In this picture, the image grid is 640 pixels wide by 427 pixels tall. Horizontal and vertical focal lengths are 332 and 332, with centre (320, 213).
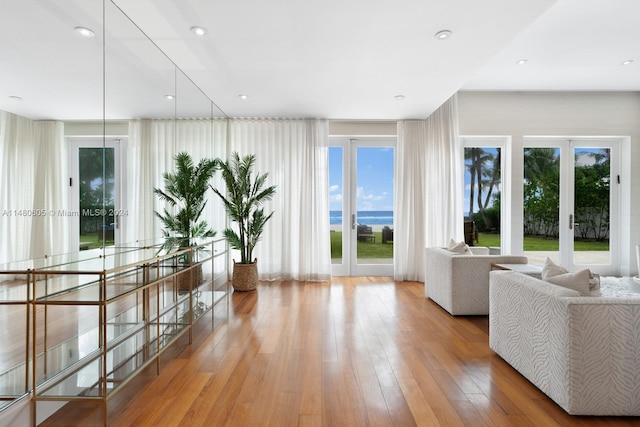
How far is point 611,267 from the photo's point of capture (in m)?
5.58

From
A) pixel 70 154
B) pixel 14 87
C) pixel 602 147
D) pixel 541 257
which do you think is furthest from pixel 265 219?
pixel 602 147

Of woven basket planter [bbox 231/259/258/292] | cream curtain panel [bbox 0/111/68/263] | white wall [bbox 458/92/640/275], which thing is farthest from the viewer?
white wall [bbox 458/92/640/275]

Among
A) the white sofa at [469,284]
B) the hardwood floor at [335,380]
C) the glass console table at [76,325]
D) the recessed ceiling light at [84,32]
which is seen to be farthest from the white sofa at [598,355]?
the recessed ceiling light at [84,32]

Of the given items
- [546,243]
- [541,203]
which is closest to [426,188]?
[541,203]

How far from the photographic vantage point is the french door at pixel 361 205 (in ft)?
18.4

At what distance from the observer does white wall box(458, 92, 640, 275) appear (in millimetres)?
5434

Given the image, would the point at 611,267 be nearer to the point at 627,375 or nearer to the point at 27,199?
the point at 627,375

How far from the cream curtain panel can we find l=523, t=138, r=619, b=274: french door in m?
6.19

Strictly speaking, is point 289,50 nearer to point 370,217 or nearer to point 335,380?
point 335,380

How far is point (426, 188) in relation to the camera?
17.7 ft

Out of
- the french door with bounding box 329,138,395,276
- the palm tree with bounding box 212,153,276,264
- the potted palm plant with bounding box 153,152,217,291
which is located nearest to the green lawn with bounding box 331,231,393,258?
the french door with bounding box 329,138,395,276

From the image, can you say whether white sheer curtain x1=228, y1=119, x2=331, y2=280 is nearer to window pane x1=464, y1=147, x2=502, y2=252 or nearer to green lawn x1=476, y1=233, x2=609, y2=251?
window pane x1=464, y1=147, x2=502, y2=252

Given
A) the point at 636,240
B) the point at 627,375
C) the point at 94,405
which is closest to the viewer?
the point at 627,375

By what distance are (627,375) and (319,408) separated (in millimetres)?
1704
